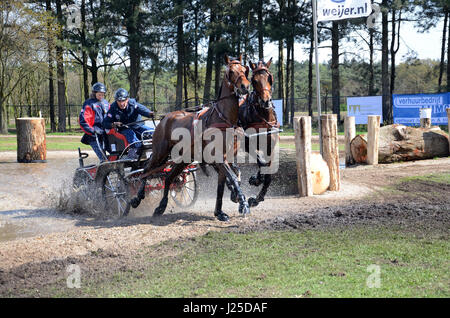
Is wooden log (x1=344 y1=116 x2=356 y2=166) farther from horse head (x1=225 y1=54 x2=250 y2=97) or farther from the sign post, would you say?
horse head (x1=225 y1=54 x2=250 y2=97)

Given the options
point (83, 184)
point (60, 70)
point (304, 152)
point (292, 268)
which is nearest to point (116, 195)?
point (83, 184)

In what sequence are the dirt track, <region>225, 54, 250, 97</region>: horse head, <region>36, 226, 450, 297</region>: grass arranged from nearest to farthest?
<region>36, 226, 450, 297</region>: grass, the dirt track, <region>225, 54, 250, 97</region>: horse head

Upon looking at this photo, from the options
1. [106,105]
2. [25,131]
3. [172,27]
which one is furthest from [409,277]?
[172,27]

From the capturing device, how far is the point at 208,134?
22.4ft

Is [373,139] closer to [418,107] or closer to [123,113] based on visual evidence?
[123,113]

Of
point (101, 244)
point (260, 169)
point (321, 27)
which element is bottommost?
point (101, 244)

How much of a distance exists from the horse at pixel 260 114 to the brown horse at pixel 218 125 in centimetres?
25

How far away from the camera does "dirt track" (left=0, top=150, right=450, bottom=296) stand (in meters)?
5.09

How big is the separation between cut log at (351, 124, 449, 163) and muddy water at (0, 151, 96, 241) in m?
7.42

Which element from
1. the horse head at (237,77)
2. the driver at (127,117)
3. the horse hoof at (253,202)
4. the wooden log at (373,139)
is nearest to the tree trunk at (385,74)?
the wooden log at (373,139)

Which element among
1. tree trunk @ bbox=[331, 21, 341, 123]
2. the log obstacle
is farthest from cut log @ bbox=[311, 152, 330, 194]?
tree trunk @ bbox=[331, 21, 341, 123]
